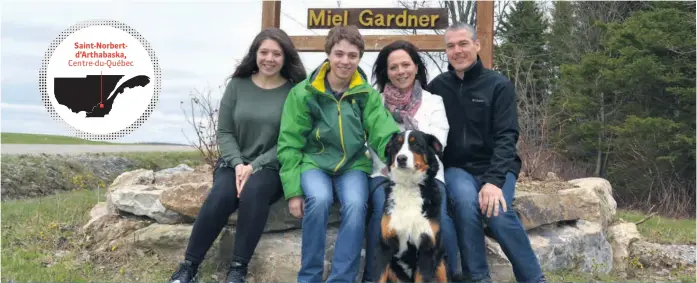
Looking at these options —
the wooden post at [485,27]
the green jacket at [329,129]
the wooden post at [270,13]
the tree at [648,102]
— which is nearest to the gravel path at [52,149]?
the wooden post at [270,13]

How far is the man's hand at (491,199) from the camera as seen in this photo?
3736mm

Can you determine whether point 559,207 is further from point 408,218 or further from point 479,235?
point 408,218

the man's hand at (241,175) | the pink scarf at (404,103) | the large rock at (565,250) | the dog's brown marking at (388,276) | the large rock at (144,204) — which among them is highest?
the pink scarf at (404,103)

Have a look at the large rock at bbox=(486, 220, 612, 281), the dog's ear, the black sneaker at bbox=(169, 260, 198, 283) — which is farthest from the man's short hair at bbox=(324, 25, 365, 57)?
the large rock at bbox=(486, 220, 612, 281)

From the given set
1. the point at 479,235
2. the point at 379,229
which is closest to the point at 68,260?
the point at 379,229

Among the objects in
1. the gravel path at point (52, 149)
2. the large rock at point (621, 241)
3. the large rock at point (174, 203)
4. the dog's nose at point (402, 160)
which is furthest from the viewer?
the gravel path at point (52, 149)

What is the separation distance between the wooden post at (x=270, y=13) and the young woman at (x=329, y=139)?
2.71m

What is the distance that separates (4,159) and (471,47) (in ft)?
35.4

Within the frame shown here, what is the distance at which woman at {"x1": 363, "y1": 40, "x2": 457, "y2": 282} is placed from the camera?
12.5 ft

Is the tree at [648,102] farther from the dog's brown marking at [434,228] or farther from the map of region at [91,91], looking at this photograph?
the dog's brown marking at [434,228]

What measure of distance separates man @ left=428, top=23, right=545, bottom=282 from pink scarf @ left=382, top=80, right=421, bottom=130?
0.27 metres

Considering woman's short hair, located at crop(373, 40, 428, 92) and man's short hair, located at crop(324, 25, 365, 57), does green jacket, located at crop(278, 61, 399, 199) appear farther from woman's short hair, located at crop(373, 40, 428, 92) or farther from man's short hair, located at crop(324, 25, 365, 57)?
woman's short hair, located at crop(373, 40, 428, 92)

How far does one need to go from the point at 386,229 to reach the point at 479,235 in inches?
27.3

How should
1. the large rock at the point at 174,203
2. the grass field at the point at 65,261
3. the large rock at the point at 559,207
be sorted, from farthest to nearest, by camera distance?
the large rock at the point at 559,207 < the large rock at the point at 174,203 < the grass field at the point at 65,261
